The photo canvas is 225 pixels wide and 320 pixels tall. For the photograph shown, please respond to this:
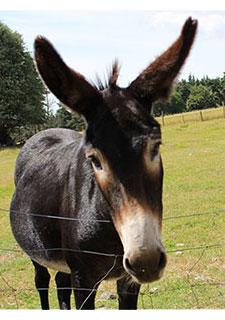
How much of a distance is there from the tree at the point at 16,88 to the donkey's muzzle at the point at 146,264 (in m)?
29.7

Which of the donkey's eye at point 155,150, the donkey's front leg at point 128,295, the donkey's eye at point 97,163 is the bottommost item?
the donkey's front leg at point 128,295

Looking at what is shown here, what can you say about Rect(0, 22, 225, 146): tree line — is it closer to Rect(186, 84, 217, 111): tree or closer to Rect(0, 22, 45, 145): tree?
Rect(0, 22, 45, 145): tree

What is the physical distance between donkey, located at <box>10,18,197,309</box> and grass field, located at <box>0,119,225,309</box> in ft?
1.36

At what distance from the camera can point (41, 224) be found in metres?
3.62

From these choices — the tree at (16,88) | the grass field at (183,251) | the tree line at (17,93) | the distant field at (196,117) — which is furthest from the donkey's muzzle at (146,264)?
the distant field at (196,117)

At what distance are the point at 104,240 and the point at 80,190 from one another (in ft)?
1.46

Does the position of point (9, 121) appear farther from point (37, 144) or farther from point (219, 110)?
point (37, 144)

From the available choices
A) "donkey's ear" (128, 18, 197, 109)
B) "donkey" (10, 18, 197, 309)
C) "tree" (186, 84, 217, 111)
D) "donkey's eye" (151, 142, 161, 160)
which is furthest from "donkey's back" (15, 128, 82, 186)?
"tree" (186, 84, 217, 111)

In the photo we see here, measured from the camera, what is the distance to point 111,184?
90.6 inches

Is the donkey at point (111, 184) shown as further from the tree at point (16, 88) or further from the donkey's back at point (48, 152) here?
the tree at point (16, 88)

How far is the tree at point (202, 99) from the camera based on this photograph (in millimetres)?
48656

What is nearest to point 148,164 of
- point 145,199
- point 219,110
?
point 145,199

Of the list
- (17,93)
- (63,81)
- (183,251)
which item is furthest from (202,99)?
(63,81)

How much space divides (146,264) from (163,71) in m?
1.17
